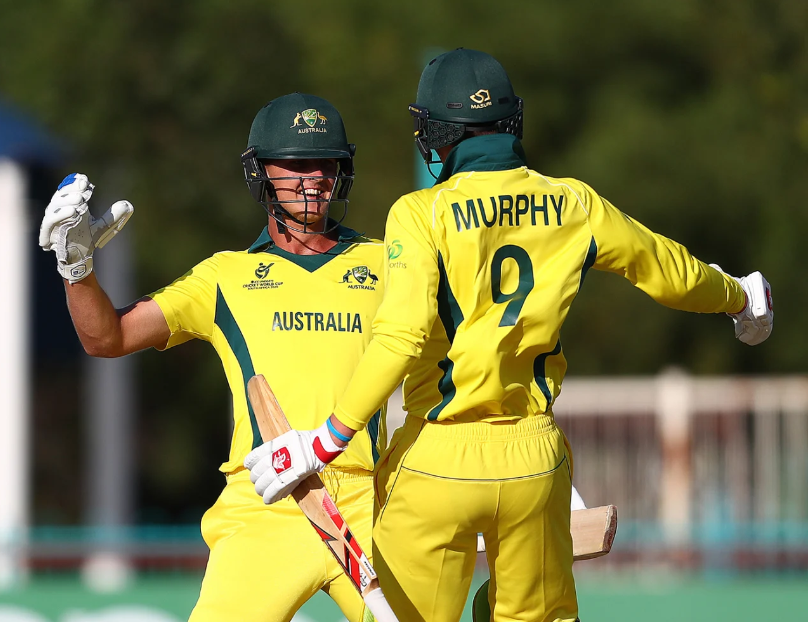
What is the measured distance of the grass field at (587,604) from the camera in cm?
729

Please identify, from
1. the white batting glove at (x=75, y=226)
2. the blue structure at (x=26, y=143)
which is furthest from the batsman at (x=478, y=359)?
the blue structure at (x=26, y=143)

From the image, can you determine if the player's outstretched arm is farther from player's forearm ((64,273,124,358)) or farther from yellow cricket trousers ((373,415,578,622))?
yellow cricket trousers ((373,415,578,622))

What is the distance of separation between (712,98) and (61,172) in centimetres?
723

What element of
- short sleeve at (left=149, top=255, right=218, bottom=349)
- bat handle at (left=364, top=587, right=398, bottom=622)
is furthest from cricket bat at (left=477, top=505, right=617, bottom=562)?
short sleeve at (left=149, top=255, right=218, bottom=349)

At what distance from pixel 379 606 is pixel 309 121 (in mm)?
1515

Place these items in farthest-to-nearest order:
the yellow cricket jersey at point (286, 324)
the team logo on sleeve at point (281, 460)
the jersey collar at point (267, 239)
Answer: the jersey collar at point (267, 239)
the yellow cricket jersey at point (286, 324)
the team logo on sleeve at point (281, 460)

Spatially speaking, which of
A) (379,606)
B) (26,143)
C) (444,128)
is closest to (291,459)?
(379,606)

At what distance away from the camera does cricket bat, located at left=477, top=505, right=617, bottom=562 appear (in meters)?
3.78

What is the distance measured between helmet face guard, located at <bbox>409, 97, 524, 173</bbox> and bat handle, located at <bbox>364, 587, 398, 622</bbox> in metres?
1.17

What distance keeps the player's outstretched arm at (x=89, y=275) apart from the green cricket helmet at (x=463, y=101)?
917mm

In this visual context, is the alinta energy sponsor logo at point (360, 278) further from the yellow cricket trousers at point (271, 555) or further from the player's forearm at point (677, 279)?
the player's forearm at point (677, 279)

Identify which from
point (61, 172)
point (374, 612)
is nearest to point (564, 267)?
point (374, 612)

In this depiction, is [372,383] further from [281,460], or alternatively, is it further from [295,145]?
[295,145]

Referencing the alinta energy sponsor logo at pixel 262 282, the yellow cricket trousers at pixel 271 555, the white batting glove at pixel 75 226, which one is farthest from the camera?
the alinta energy sponsor logo at pixel 262 282
